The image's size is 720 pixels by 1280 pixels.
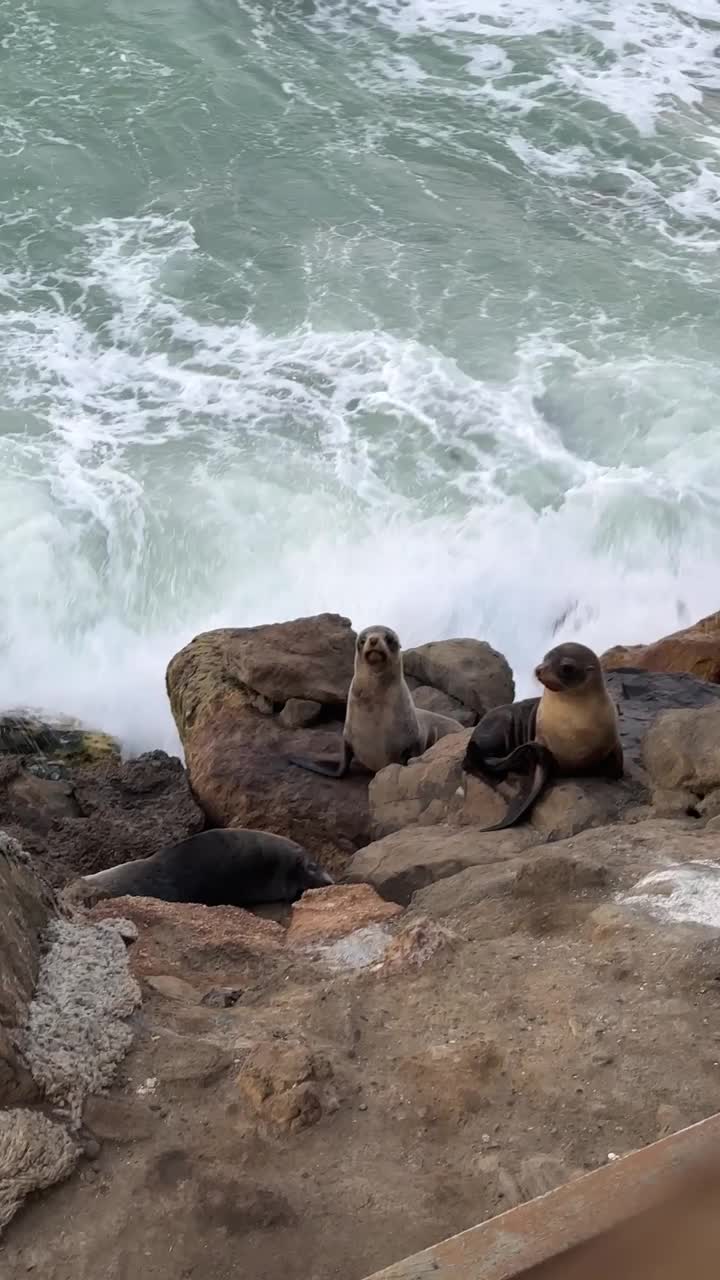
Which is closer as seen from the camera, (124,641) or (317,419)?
(124,641)

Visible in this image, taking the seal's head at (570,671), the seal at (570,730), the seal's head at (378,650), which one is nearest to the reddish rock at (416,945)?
the seal at (570,730)

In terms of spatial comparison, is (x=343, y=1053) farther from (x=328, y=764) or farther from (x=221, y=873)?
(x=328, y=764)

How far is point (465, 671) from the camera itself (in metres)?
8.99

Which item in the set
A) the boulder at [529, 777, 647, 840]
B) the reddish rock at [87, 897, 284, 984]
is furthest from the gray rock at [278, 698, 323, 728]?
the reddish rock at [87, 897, 284, 984]

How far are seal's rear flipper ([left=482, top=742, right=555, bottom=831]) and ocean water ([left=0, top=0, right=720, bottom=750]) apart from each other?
3884 millimetres

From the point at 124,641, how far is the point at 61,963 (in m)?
7.84

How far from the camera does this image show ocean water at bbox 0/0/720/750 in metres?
11.4

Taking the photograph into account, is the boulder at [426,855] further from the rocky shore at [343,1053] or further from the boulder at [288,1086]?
the boulder at [288,1086]

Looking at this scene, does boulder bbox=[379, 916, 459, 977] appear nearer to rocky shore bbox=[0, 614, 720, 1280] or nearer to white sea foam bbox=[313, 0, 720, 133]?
rocky shore bbox=[0, 614, 720, 1280]

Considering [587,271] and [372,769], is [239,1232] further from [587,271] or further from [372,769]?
[587,271]

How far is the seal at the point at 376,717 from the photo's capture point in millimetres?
7672

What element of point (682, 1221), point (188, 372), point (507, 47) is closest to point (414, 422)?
point (188, 372)

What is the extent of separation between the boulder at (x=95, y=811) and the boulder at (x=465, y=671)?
186 cm

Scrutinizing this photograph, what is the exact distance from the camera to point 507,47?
20.0m
